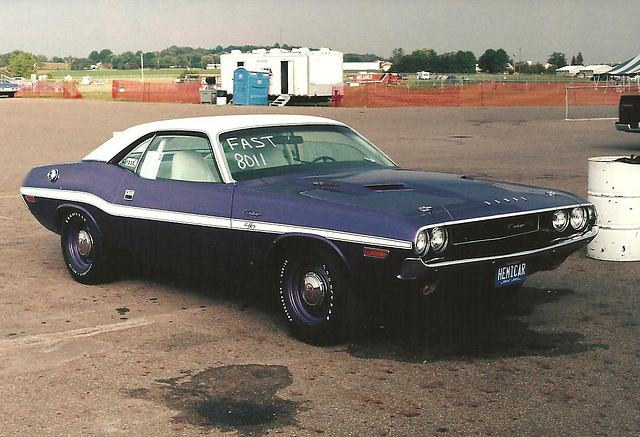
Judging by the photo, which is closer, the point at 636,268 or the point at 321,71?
the point at 636,268

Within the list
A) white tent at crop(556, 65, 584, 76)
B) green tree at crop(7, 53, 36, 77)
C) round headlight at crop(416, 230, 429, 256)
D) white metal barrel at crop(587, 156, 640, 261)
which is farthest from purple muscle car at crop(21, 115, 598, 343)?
green tree at crop(7, 53, 36, 77)

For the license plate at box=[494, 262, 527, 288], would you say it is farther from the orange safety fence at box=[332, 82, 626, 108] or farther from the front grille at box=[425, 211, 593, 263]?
the orange safety fence at box=[332, 82, 626, 108]

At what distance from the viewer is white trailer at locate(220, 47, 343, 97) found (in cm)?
4828

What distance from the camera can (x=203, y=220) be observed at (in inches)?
250

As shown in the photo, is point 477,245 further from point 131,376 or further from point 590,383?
point 131,376

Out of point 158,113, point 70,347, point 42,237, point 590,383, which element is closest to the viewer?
point 590,383

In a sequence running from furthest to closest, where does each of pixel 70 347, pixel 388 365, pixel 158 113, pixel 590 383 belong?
pixel 158 113
pixel 70 347
pixel 388 365
pixel 590 383

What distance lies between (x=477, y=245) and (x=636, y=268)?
10.2 feet

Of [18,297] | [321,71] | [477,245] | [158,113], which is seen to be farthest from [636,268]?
[321,71]

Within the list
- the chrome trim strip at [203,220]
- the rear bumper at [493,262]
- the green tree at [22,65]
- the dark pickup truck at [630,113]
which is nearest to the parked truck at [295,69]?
the dark pickup truck at [630,113]

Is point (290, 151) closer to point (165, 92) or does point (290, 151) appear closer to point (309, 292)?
point (309, 292)

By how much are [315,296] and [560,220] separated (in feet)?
5.74

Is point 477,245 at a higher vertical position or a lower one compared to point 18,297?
higher

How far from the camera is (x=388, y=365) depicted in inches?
212
